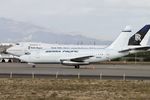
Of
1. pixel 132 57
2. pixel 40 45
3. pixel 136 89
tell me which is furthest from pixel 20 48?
pixel 136 89

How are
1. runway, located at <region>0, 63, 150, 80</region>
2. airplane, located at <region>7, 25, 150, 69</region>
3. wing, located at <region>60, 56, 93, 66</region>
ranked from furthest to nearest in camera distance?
airplane, located at <region>7, 25, 150, 69</region>, wing, located at <region>60, 56, 93, 66</region>, runway, located at <region>0, 63, 150, 80</region>

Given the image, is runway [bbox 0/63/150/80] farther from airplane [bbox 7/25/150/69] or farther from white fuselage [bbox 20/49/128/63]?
white fuselage [bbox 20/49/128/63]

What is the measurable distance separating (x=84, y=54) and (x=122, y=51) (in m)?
7.38

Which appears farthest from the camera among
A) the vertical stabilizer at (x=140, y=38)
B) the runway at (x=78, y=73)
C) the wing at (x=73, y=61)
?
the vertical stabilizer at (x=140, y=38)

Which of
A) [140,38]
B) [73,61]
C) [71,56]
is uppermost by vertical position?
[140,38]

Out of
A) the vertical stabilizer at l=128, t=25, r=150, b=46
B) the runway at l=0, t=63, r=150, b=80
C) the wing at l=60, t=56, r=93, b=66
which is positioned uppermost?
the vertical stabilizer at l=128, t=25, r=150, b=46

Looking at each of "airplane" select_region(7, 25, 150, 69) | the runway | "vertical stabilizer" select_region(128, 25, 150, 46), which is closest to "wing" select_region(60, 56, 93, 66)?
"airplane" select_region(7, 25, 150, 69)

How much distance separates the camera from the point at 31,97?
2070cm

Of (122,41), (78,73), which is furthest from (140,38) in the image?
(78,73)

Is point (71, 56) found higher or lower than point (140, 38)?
lower

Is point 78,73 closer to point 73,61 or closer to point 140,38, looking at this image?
point 73,61

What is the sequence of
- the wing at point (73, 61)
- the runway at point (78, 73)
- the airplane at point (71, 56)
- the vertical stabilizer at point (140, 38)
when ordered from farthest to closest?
the vertical stabilizer at point (140, 38) → the airplane at point (71, 56) → the wing at point (73, 61) → the runway at point (78, 73)

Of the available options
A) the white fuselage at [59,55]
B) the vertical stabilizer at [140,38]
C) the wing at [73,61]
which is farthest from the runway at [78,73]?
the vertical stabilizer at [140,38]

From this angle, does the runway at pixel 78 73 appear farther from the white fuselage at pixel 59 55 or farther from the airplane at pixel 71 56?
the white fuselage at pixel 59 55
